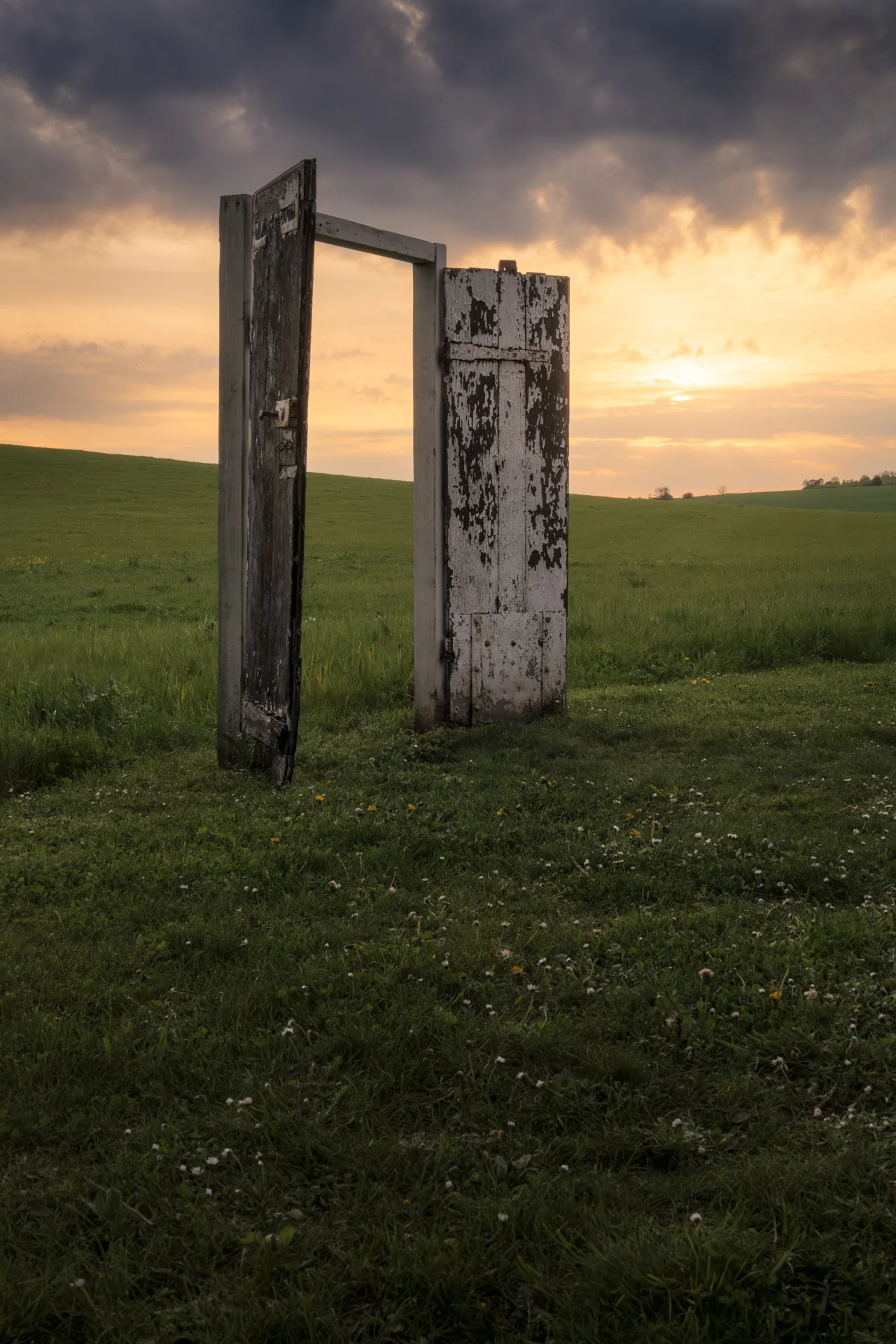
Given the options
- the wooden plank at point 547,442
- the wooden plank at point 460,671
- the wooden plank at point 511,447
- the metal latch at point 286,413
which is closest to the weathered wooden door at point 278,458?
the metal latch at point 286,413

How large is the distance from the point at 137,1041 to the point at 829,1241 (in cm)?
258

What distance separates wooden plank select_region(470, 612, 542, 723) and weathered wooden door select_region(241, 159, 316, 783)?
2.28m

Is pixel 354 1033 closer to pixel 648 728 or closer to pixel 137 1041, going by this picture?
pixel 137 1041

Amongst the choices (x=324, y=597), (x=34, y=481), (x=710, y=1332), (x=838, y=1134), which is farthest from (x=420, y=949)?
(x=34, y=481)

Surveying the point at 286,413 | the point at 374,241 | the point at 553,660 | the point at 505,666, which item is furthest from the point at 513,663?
the point at 374,241

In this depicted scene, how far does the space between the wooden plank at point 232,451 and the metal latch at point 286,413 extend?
0.73 m

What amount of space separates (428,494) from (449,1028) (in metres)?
5.96

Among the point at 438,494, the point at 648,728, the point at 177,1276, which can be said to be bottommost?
the point at 177,1276

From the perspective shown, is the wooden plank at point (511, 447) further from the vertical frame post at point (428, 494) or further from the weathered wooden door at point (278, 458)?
the weathered wooden door at point (278, 458)

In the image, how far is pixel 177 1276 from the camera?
108 inches

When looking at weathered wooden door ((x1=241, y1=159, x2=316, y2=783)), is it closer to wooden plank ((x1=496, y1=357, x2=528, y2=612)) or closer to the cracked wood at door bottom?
the cracked wood at door bottom

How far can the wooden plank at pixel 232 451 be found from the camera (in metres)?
7.89

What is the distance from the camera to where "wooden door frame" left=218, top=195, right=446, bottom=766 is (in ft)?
26.0

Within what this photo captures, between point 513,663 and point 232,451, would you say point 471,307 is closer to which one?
point 232,451
